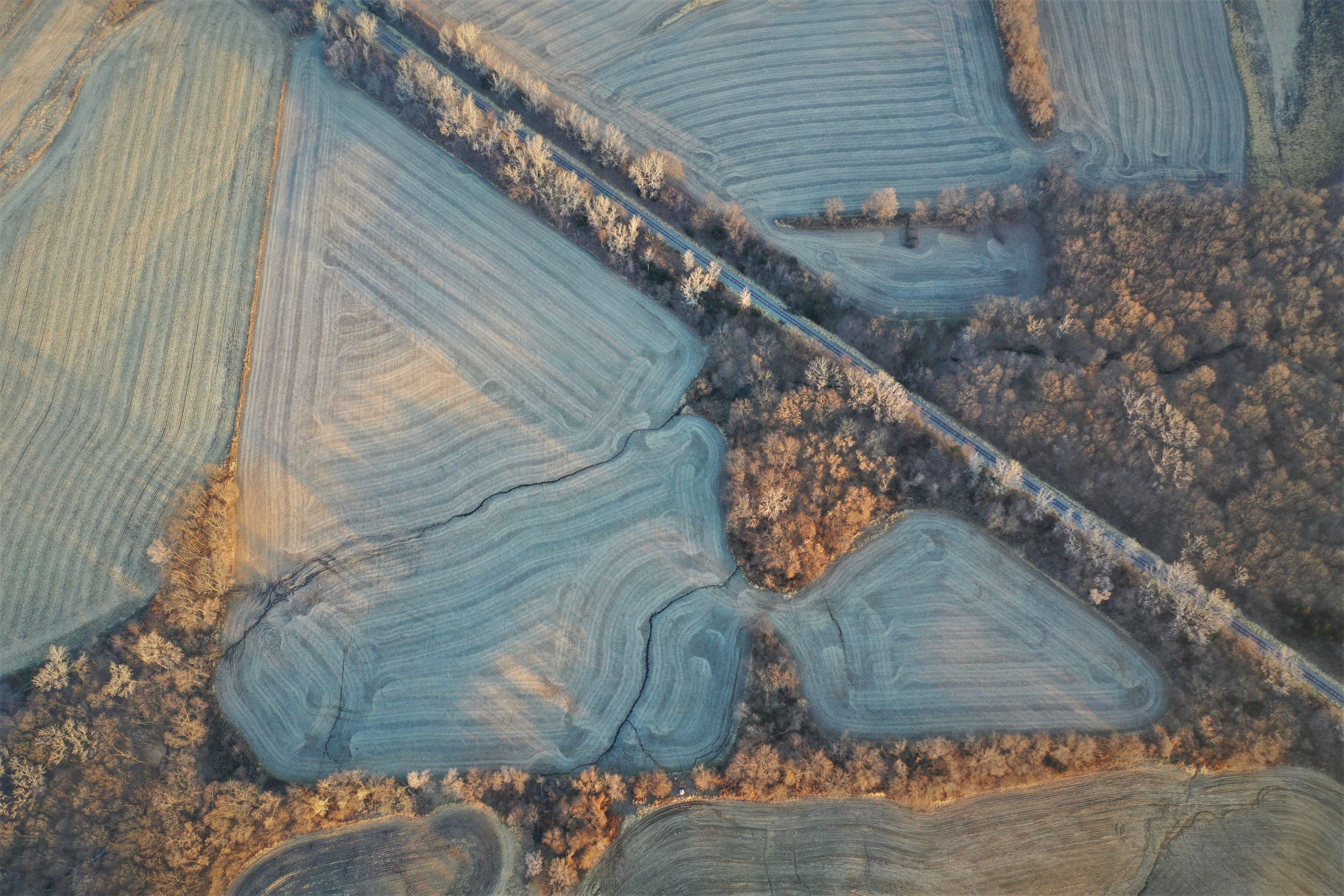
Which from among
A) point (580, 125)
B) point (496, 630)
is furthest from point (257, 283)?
point (496, 630)

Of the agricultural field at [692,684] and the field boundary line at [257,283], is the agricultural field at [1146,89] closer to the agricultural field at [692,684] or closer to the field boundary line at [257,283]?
the agricultural field at [692,684]

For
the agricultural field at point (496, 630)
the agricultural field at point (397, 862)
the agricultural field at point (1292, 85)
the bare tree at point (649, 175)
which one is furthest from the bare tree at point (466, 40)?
the agricultural field at point (1292, 85)

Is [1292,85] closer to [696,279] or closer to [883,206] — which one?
[883,206]

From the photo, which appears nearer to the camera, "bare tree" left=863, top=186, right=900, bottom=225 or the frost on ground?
"bare tree" left=863, top=186, right=900, bottom=225

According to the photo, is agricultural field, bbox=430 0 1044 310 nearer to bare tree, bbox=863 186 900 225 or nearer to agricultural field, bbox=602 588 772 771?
bare tree, bbox=863 186 900 225

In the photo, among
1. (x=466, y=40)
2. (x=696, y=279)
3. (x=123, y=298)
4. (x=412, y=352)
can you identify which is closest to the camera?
(x=696, y=279)

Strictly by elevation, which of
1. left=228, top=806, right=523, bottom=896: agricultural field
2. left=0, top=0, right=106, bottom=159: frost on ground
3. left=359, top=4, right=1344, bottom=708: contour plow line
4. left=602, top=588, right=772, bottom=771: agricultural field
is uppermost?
left=0, top=0, right=106, bottom=159: frost on ground

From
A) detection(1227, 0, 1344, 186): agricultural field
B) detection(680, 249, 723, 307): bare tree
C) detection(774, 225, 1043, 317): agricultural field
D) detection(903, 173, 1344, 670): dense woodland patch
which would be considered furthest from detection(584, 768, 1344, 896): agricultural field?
detection(1227, 0, 1344, 186): agricultural field
